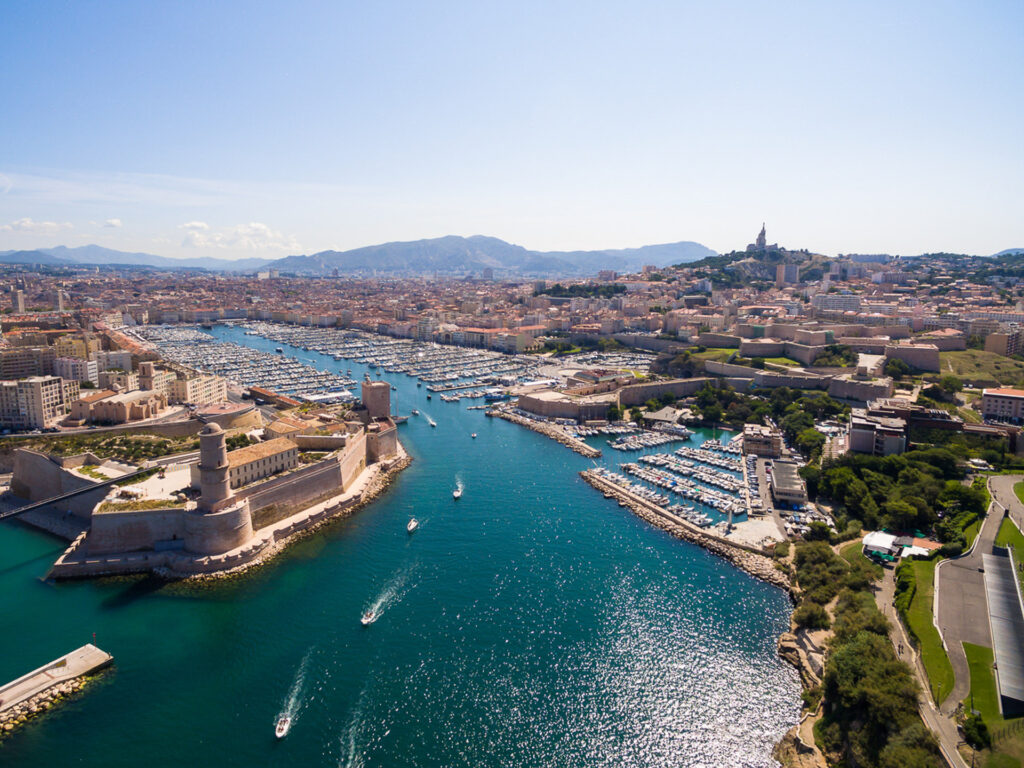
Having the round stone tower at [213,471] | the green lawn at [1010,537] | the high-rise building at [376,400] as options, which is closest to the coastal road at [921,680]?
the green lawn at [1010,537]

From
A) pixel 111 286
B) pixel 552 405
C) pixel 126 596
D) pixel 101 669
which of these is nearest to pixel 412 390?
pixel 552 405

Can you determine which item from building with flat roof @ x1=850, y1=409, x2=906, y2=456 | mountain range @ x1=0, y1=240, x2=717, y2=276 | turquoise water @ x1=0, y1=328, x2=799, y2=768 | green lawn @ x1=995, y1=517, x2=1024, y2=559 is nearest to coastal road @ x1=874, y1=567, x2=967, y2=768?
turquoise water @ x1=0, y1=328, x2=799, y2=768

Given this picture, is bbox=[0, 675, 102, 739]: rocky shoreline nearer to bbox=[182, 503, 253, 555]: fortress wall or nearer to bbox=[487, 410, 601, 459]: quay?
bbox=[182, 503, 253, 555]: fortress wall

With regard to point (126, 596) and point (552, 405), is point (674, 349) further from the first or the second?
point (126, 596)

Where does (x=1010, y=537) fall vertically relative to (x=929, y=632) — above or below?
above

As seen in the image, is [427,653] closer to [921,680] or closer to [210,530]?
[210,530]

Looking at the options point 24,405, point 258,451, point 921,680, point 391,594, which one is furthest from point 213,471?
point 921,680

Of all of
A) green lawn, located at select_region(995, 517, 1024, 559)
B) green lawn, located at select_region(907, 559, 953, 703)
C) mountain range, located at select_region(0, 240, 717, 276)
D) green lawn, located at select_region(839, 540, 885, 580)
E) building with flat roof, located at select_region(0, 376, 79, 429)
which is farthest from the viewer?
mountain range, located at select_region(0, 240, 717, 276)
